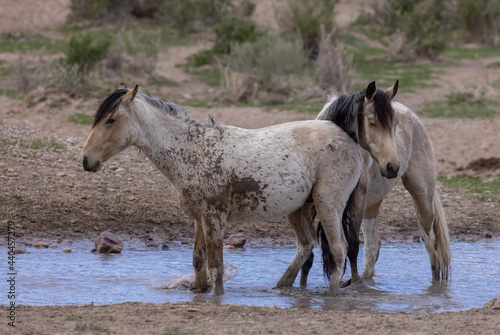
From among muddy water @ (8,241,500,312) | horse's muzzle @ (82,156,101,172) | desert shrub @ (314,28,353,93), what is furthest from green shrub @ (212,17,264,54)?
horse's muzzle @ (82,156,101,172)

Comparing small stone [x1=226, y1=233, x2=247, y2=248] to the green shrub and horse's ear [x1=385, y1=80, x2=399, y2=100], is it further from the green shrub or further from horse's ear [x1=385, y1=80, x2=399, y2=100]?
the green shrub

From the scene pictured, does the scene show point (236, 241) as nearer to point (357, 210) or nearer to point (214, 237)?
point (357, 210)

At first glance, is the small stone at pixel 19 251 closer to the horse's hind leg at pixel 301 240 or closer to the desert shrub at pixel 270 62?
the horse's hind leg at pixel 301 240

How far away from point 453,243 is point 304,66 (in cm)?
1126

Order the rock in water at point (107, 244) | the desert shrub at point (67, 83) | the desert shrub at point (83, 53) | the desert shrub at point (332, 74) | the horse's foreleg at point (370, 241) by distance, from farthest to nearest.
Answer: the desert shrub at point (332, 74)
the desert shrub at point (83, 53)
the desert shrub at point (67, 83)
the rock in water at point (107, 244)
the horse's foreleg at point (370, 241)

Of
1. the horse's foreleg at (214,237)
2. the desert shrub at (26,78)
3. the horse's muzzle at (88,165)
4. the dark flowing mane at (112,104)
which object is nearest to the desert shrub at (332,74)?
the desert shrub at (26,78)

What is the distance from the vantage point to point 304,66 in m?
19.1

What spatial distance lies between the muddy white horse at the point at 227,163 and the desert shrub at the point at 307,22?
14.3 m

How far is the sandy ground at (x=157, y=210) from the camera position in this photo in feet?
14.9

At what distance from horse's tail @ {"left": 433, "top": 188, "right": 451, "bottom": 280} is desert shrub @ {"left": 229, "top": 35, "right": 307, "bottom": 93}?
9.55 meters

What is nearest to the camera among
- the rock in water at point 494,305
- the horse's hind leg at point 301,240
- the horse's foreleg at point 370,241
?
the rock in water at point 494,305

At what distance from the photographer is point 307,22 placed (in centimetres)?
2064

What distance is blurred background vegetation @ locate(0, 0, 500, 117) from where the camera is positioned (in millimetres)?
15812

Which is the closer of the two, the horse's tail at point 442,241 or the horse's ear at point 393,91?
the horse's ear at point 393,91
